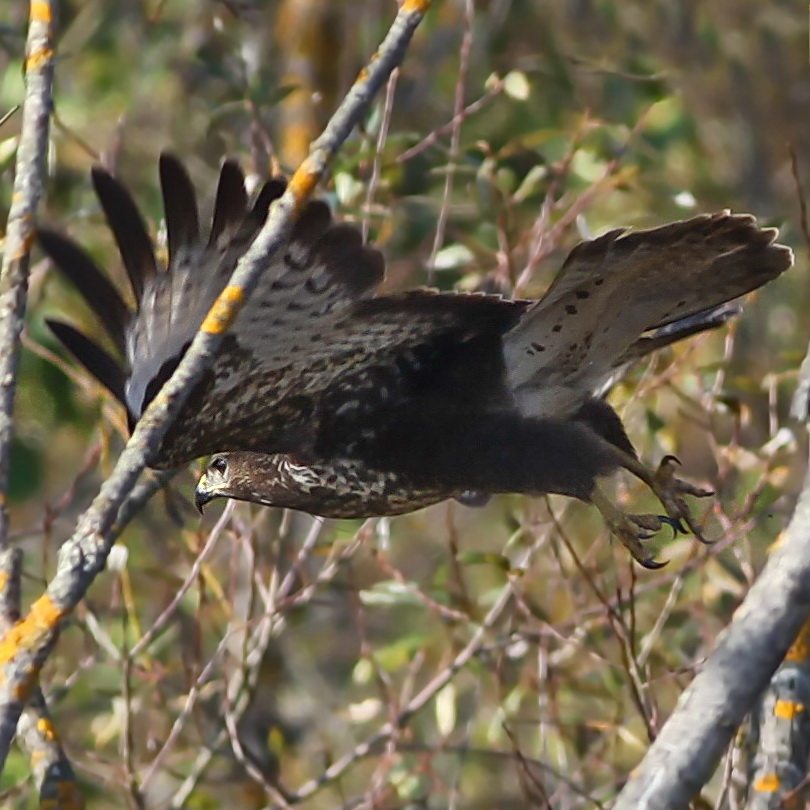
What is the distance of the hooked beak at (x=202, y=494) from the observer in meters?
3.69

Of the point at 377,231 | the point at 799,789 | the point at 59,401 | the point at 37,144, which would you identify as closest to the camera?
the point at 37,144

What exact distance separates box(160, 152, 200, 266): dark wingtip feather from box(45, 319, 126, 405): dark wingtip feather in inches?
11.1

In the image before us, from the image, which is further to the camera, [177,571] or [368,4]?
[368,4]

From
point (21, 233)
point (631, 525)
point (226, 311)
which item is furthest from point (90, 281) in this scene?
point (631, 525)

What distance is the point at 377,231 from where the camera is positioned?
4723 millimetres

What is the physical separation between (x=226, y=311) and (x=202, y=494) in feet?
4.13

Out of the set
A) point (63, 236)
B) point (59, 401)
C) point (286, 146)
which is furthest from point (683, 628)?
point (286, 146)

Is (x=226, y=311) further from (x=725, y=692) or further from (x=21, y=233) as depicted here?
(x=725, y=692)

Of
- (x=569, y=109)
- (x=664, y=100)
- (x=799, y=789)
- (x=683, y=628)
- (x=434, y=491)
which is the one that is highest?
(x=569, y=109)

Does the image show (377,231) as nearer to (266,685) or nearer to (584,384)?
(584,384)

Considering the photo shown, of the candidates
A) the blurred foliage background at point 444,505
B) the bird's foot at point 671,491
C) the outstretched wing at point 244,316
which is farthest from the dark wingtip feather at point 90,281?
the bird's foot at point 671,491

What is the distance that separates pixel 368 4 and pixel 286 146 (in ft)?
2.06

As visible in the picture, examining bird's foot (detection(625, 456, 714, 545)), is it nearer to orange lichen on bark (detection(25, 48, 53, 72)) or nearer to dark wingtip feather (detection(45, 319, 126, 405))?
dark wingtip feather (detection(45, 319, 126, 405))

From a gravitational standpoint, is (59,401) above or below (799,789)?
above
